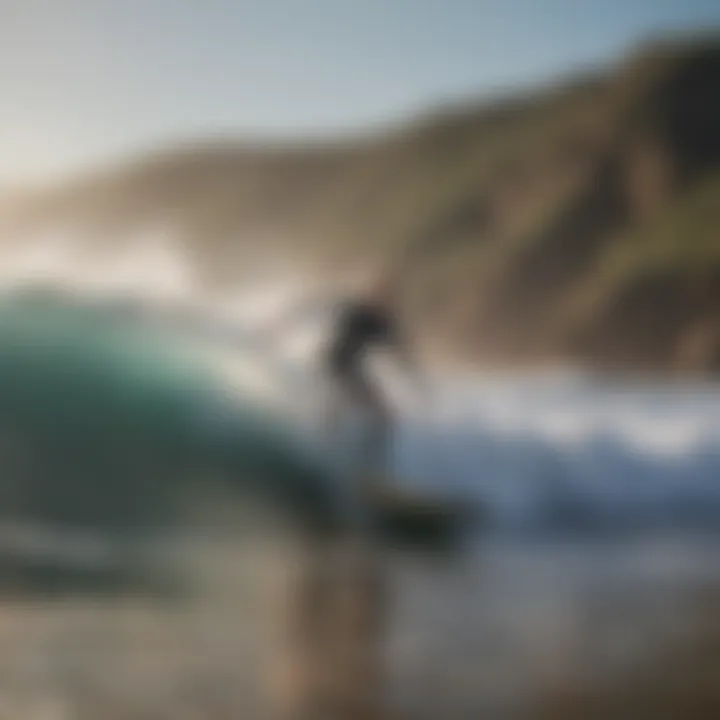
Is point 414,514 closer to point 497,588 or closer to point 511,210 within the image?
point 497,588

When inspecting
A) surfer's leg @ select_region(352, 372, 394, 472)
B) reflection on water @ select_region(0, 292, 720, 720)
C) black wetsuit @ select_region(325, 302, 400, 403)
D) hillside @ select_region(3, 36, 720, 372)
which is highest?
hillside @ select_region(3, 36, 720, 372)

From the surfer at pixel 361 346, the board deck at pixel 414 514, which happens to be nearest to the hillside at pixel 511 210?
the surfer at pixel 361 346

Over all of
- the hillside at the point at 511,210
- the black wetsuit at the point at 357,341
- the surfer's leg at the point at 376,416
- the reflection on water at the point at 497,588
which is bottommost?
the reflection on water at the point at 497,588

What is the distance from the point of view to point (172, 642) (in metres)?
1.01

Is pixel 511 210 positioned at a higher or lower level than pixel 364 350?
higher

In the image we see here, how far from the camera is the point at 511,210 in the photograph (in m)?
1.17

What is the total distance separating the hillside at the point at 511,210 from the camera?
113cm

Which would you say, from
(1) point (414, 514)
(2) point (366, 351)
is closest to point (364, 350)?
(2) point (366, 351)

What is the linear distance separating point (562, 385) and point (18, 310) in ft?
1.81

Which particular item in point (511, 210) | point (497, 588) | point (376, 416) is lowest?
point (497, 588)

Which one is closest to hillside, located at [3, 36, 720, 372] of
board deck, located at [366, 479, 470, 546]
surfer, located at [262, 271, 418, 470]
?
surfer, located at [262, 271, 418, 470]

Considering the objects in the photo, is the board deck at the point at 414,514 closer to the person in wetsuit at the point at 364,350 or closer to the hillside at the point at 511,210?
the person in wetsuit at the point at 364,350

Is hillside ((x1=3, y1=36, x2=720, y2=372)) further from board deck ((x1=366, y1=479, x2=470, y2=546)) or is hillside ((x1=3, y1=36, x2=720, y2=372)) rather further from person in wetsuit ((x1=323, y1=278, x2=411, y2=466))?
board deck ((x1=366, y1=479, x2=470, y2=546))

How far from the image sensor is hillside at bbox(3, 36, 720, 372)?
1.13m
